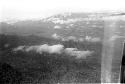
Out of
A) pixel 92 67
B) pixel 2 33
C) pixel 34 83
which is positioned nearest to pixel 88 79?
pixel 92 67

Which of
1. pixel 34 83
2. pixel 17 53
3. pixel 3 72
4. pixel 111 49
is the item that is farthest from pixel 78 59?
pixel 3 72

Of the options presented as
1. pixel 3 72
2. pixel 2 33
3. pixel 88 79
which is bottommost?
pixel 88 79

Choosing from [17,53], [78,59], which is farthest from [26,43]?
[78,59]

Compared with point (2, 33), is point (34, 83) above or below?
below

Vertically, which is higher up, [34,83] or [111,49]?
[111,49]

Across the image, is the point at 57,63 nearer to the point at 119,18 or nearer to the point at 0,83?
the point at 0,83

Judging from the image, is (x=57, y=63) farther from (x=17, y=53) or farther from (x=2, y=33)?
(x=2, y=33)

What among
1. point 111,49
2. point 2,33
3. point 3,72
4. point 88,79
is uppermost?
point 2,33

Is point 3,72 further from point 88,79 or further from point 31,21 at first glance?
point 88,79
